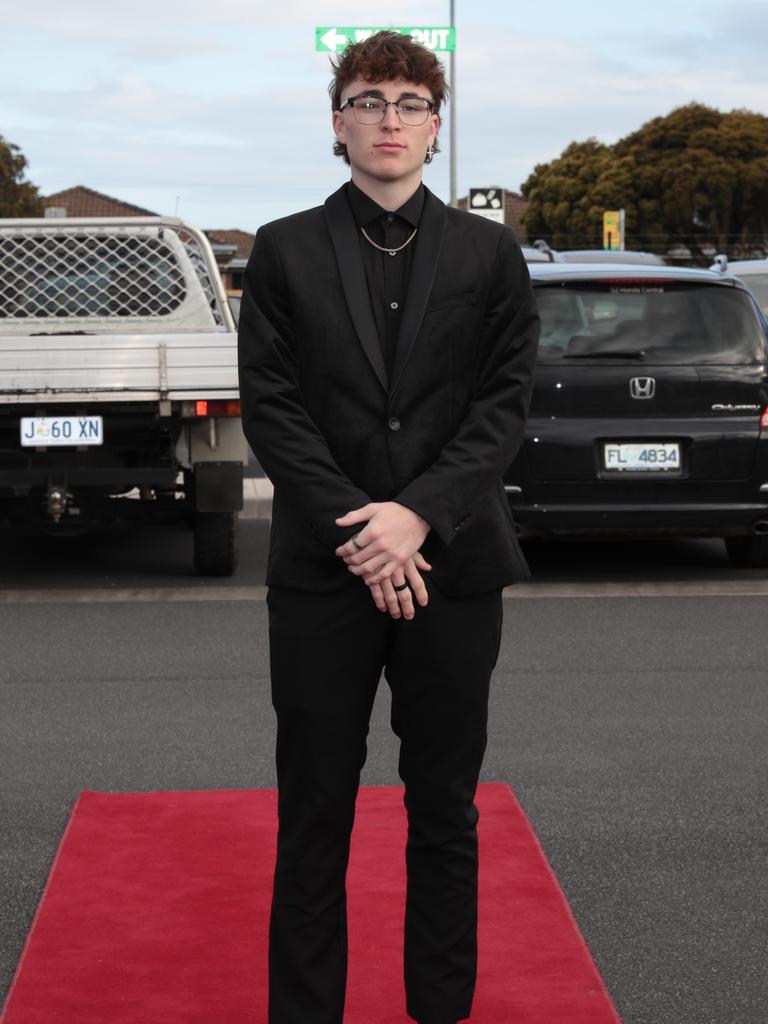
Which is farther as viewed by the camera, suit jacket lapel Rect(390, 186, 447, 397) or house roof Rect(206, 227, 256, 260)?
house roof Rect(206, 227, 256, 260)

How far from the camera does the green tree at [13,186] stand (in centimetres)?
5609

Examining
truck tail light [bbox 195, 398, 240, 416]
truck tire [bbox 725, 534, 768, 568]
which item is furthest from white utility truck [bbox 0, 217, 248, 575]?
truck tire [bbox 725, 534, 768, 568]

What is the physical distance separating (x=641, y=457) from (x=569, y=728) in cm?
314

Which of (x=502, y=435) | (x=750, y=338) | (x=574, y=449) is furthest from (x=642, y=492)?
(x=502, y=435)

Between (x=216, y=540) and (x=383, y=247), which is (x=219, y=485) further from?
(x=383, y=247)

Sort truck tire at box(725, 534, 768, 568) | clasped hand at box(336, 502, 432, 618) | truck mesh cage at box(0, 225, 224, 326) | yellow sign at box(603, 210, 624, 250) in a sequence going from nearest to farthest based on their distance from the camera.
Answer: clasped hand at box(336, 502, 432, 618) < truck tire at box(725, 534, 768, 568) < truck mesh cage at box(0, 225, 224, 326) < yellow sign at box(603, 210, 624, 250)

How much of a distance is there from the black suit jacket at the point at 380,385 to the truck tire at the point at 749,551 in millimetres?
7210

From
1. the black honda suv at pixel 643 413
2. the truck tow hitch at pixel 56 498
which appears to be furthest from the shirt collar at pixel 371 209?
the truck tow hitch at pixel 56 498

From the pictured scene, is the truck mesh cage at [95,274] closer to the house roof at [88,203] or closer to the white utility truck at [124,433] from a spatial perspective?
the white utility truck at [124,433]

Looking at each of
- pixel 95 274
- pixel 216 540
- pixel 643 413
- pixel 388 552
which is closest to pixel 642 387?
pixel 643 413

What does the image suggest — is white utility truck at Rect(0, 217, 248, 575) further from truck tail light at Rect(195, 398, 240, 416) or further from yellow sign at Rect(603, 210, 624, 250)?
yellow sign at Rect(603, 210, 624, 250)

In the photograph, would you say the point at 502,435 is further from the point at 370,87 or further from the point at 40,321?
the point at 40,321

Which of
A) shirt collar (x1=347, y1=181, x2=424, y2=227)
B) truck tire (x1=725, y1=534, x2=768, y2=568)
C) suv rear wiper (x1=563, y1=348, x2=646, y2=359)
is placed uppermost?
shirt collar (x1=347, y1=181, x2=424, y2=227)

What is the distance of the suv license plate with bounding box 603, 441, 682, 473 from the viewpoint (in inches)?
369
